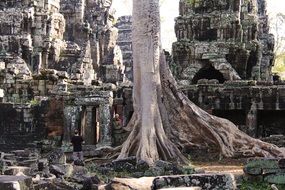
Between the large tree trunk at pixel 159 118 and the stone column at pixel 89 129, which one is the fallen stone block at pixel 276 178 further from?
the stone column at pixel 89 129

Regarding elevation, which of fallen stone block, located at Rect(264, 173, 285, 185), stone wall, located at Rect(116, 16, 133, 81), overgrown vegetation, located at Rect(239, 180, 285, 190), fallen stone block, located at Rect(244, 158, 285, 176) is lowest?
overgrown vegetation, located at Rect(239, 180, 285, 190)

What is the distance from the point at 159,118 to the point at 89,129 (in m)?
4.71

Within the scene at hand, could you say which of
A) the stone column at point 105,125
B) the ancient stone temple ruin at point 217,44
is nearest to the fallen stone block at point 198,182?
the stone column at point 105,125

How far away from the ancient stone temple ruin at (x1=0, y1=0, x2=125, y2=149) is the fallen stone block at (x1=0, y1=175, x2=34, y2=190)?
8319 mm

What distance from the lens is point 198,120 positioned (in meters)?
12.2

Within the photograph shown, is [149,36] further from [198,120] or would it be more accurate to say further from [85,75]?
[85,75]

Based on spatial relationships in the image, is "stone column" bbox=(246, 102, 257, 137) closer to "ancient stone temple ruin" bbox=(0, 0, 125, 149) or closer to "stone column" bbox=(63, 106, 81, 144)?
"ancient stone temple ruin" bbox=(0, 0, 125, 149)

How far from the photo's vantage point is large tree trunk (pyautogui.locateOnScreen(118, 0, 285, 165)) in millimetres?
11281

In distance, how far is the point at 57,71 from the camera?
1948cm

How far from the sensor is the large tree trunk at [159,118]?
1128 centimetres

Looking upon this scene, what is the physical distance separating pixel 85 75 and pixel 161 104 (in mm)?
17366

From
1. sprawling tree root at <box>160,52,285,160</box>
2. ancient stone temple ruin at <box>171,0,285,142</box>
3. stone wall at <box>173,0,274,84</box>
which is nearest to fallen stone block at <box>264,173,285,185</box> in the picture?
sprawling tree root at <box>160,52,285,160</box>

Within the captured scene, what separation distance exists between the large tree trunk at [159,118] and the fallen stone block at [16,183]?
4.51 metres

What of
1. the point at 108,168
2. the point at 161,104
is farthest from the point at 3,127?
the point at 108,168
